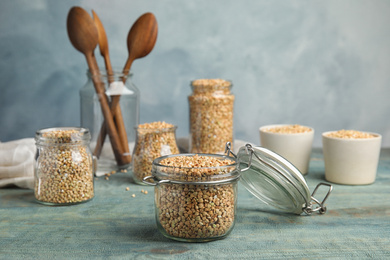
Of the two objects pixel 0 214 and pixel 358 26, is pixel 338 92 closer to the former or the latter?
pixel 358 26

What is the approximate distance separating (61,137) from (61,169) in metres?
0.09

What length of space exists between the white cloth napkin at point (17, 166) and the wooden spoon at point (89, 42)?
30cm

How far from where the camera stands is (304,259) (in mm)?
1017

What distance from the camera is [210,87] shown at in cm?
→ 179

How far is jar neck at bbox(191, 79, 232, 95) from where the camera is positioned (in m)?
1.79

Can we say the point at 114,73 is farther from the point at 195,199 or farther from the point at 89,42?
the point at 195,199

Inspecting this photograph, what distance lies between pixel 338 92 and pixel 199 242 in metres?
1.63

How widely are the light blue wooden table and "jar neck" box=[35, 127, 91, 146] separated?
0.18 m

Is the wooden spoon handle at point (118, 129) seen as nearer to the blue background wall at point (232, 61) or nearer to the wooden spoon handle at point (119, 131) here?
the wooden spoon handle at point (119, 131)

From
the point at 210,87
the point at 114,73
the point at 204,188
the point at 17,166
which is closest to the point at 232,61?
the point at 210,87

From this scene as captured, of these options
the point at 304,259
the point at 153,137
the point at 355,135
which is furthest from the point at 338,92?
the point at 304,259

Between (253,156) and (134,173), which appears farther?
(134,173)

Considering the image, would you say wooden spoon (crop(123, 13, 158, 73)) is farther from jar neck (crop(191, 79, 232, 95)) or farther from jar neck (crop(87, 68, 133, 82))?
jar neck (crop(191, 79, 232, 95))

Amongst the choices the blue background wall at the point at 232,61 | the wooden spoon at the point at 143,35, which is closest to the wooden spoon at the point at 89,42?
the wooden spoon at the point at 143,35
